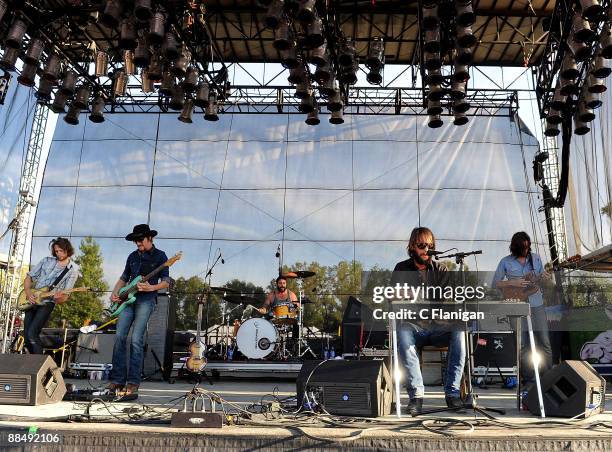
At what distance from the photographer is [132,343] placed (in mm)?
3822

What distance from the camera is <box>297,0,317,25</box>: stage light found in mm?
5639

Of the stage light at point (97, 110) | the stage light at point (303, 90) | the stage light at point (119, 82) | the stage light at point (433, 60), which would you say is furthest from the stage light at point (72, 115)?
the stage light at point (433, 60)

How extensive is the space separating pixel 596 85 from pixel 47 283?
21.5ft

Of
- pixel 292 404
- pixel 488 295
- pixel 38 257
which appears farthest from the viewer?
pixel 38 257

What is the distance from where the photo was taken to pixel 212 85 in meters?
8.77

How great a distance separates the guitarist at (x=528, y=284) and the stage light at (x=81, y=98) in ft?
22.6

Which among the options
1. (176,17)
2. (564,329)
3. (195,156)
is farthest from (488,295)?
(195,156)

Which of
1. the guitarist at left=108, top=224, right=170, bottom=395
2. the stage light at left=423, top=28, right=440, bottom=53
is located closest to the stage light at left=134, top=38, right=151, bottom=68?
the guitarist at left=108, top=224, right=170, bottom=395

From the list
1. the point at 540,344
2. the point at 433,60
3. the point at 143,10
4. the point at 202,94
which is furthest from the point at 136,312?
the point at 433,60

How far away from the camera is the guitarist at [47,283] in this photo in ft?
14.2

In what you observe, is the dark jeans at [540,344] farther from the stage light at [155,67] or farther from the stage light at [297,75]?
the stage light at [155,67]

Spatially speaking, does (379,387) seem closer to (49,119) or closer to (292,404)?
(292,404)

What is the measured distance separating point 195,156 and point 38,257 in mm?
3716

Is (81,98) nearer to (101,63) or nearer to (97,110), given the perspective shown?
(97,110)
